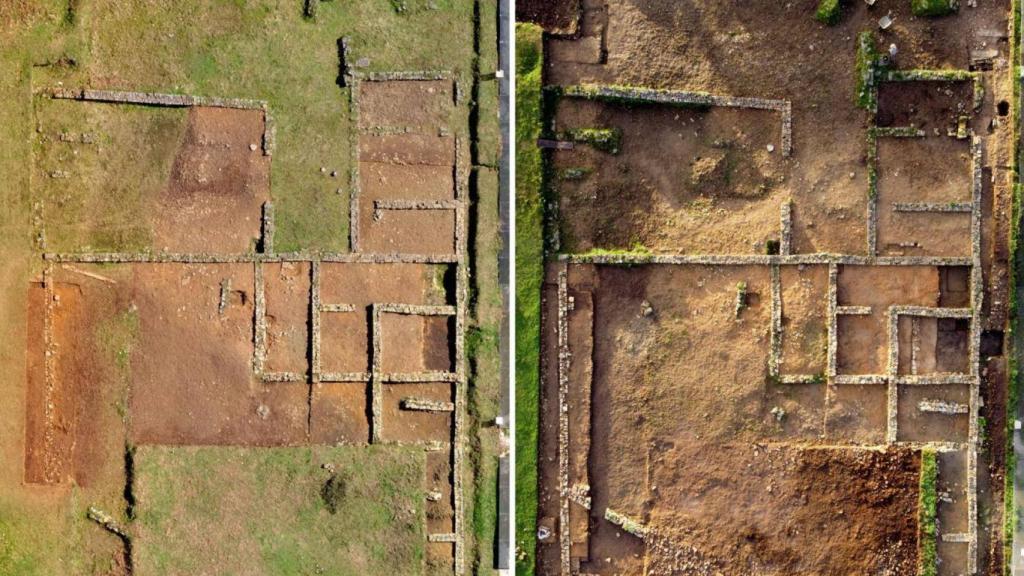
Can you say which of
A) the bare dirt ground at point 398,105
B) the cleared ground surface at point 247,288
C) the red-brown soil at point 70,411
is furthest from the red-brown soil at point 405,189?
the red-brown soil at point 70,411

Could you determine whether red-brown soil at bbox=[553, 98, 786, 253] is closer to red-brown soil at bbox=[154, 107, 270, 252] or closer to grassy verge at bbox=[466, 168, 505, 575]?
grassy verge at bbox=[466, 168, 505, 575]

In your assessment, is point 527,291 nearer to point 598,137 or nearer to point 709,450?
point 598,137

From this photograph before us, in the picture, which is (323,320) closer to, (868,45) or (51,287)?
(51,287)

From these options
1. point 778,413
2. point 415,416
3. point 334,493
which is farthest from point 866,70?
point 334,493

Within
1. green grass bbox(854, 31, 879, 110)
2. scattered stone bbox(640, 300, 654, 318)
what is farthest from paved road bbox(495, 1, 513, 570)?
green grass bbox(854, 31, 879, 110)

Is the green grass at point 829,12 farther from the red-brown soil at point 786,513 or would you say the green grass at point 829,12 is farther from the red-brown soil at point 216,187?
the red-brown soil at point 216,187

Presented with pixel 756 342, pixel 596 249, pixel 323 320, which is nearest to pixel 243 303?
pixel 323 320
